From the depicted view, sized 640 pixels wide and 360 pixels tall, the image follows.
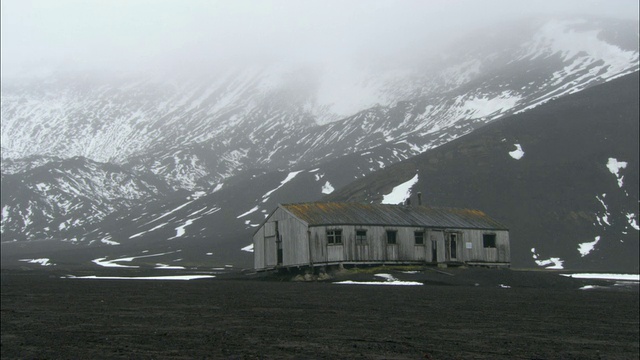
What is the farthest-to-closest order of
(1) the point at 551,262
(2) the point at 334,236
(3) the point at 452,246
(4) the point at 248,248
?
(4) the point at 248,248, (1) the point at 551,262, (3) the point at 452,246, (2) the point at 334,236

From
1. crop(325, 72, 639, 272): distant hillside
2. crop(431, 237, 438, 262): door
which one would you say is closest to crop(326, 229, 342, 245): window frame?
crop(431, 237, 438, 262): door

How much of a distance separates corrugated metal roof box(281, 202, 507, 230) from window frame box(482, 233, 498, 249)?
73 centimetres

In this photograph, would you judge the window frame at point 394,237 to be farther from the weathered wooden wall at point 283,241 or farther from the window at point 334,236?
the weathered wooden wall at point 283,241

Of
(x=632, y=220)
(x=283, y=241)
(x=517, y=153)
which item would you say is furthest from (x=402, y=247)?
(x=517, y=153)

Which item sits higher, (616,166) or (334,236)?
(616,166)

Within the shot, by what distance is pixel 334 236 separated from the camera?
208 feet

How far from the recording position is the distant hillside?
102625 millimetres

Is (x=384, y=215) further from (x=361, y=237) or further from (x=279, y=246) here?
(x=279, y=246)

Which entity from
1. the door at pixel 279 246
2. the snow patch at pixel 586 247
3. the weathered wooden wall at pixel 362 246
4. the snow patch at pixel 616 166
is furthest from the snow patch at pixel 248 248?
the door at pixel 279 246

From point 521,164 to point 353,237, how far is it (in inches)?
2922

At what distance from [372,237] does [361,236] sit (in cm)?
99

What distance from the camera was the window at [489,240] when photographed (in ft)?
236

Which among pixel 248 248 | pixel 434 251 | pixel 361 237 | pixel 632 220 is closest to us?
pixel 361 237

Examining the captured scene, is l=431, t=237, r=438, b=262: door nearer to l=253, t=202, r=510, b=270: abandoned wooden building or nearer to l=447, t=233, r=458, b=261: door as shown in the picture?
l=253, t=202, r=510, b=270: abandoned wooden building
